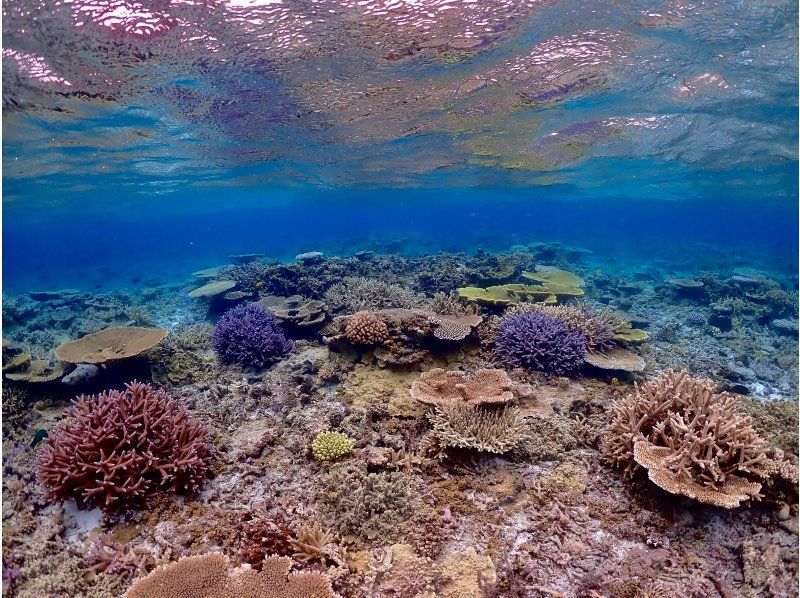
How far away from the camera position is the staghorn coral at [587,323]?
898cm

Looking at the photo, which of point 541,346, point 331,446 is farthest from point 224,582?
point 541,346

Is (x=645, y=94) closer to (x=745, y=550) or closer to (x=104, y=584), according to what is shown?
(x=745, y=550)

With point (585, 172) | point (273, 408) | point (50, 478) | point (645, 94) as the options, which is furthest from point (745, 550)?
point (585, 172)

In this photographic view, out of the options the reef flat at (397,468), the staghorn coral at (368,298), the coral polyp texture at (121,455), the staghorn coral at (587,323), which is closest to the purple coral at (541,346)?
the reef flat at (397,468)

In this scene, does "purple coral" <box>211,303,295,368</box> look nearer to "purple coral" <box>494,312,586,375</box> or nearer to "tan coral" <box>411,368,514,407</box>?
"tan coral" <box>411,368,514,407</box>

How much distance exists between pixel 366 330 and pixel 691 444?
5.58 metres

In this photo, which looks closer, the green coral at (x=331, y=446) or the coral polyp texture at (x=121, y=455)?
Answer: the coral polyp texture at (x=121, y=455)

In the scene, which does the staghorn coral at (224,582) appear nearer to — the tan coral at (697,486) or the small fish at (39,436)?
the tan coral at (697,486)

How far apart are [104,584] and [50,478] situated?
5.64ft

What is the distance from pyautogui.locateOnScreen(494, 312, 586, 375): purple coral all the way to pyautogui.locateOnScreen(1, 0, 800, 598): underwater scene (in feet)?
0.19

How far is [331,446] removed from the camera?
6.06 m

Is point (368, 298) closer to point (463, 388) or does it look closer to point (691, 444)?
point (463, 388)

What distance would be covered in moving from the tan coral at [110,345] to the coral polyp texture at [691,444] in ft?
28.9

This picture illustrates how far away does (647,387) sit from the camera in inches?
237
